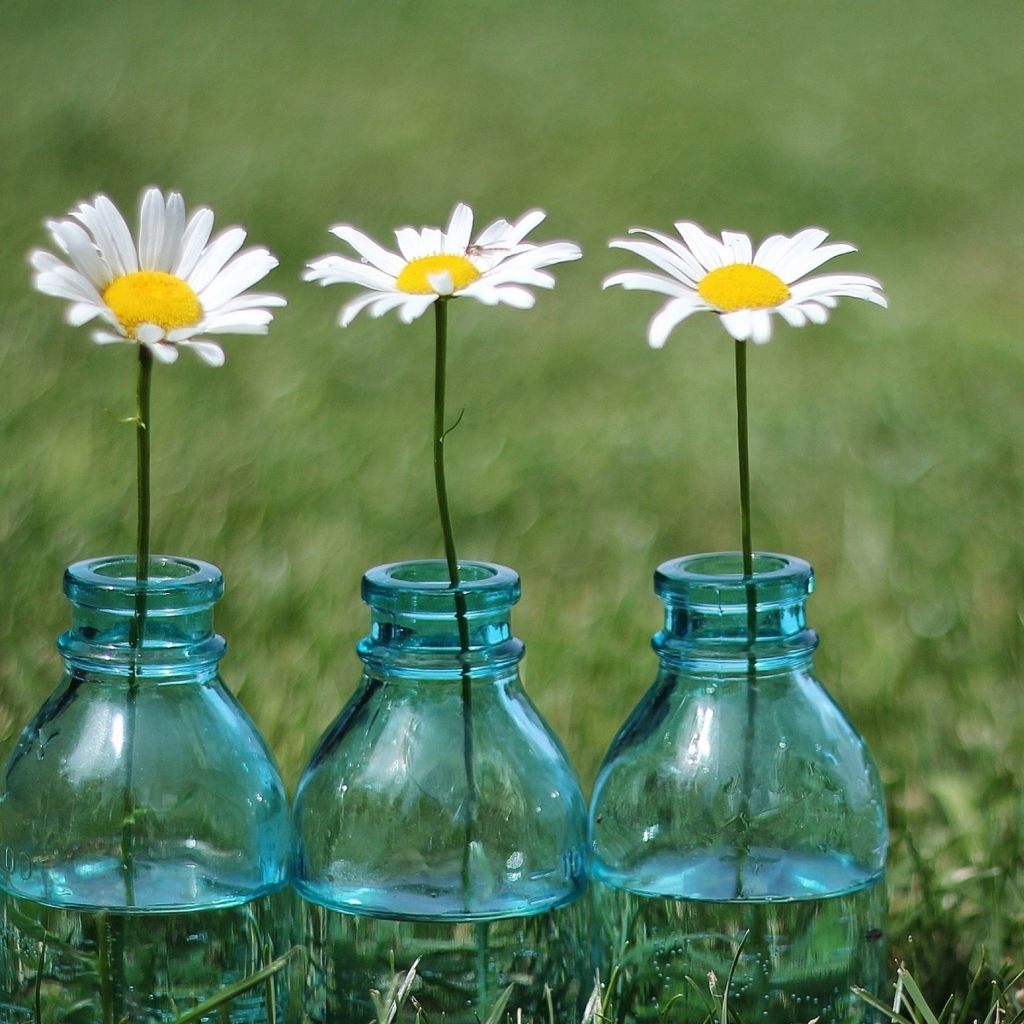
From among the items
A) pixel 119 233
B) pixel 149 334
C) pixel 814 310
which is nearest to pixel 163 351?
pixel 149 334

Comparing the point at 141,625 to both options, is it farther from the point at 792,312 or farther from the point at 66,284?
the point at 792,312

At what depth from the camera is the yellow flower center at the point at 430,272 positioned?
89cm

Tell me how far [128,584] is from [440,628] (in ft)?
0.58

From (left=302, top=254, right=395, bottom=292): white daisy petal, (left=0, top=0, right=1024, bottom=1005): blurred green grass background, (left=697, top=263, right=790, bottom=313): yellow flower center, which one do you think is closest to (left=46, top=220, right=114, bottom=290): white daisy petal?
(left=302, top=254, right=395, bottom=292): white daisy petal

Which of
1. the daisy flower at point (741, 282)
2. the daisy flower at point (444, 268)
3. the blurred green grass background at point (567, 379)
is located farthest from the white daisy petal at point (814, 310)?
the blurred green grass background at point (567, 379)

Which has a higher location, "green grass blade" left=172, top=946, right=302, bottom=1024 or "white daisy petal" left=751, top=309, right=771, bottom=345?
"white daisy petal" left=751, top=309, right=771, bottom=345

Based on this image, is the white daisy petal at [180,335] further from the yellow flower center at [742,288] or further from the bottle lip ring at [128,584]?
the yellow flower center at [742,288]

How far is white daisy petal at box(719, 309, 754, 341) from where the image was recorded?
83 cm

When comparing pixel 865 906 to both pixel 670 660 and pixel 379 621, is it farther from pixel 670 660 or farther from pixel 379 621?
pixel 379 621

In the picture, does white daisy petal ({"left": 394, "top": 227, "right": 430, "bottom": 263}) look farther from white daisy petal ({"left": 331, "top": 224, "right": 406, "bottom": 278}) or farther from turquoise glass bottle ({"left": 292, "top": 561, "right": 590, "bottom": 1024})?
turquoise glass bottle ({"left": 292, "top": 561, "right": 590, "bottom": 1024})

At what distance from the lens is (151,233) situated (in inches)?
36.2

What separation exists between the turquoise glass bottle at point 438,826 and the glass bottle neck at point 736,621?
3.7 inches

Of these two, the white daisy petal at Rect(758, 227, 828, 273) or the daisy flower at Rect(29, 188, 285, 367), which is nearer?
the daisy flower at Rect(29, 188, 285, 367)

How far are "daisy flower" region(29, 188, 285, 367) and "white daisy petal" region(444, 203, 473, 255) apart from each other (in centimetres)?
10
